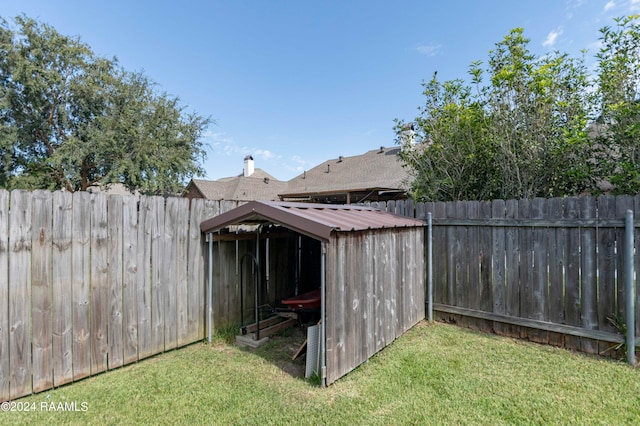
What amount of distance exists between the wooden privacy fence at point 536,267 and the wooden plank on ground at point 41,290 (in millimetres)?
4922

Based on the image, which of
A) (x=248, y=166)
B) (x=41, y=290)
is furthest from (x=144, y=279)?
(x=248, y=166)

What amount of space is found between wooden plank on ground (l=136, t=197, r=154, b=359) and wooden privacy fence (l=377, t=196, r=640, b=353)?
4.12 m

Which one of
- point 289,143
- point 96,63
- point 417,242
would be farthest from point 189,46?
point 417,242

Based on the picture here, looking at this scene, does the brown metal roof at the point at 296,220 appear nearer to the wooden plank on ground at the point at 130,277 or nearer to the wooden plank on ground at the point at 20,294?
the wooden plank on ground at the point at 130,277

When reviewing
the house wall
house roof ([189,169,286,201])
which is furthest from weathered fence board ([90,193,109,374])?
house roof ([189,169,286,201])

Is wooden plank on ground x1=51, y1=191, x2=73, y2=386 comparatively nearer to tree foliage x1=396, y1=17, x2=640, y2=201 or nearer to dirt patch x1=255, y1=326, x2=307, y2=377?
dirt patch x1=255, y1=326, x2=307, y2=377

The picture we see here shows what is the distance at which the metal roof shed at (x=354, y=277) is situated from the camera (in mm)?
3125

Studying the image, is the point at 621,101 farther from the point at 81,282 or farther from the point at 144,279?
the point at 81,282

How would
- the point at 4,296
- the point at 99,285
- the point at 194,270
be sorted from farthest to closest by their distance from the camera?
the point at 194,270 → the point at 99,285 → the point at 4,296

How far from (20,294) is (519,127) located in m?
6.73

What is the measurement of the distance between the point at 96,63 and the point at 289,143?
445 inches

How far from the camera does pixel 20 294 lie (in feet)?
9.19

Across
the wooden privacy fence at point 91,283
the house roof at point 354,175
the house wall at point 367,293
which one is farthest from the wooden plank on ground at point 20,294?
the house roof at point 354,175

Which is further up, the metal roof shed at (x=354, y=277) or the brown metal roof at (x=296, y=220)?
the brown metal roof at (x=296, y=220)
